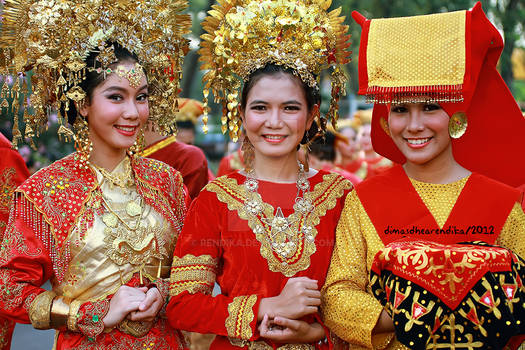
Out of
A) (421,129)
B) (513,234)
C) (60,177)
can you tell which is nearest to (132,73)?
(60,177)

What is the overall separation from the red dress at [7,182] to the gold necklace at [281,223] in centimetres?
131

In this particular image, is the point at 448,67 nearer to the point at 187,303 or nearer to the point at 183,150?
the point at 187,303

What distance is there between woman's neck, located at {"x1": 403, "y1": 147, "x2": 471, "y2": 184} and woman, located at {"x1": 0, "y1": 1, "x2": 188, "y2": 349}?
122cm

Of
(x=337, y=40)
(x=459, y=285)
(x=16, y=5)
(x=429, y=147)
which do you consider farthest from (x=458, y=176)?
(x=16, y=5)

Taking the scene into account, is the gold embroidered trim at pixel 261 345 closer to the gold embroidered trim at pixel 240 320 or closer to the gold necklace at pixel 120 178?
the gold embroidered trim at pixel 240 320

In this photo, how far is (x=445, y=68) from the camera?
8.48ft

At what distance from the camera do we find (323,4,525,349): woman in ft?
7.79

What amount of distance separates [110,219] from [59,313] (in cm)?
47

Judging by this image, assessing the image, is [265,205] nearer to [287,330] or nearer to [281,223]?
[281,223]

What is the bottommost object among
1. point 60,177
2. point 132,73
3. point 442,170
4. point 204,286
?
point 204,286

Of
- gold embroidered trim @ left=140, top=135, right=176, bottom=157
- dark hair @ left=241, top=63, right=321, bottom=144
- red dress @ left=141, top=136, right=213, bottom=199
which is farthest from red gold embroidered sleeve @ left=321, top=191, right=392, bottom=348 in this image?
gold embroidered trim @ left=140, top=135, right=176, bottom=157

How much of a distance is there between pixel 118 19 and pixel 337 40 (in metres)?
1.09

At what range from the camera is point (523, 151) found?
9.60 feet

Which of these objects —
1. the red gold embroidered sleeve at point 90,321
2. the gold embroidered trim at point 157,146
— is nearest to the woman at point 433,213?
the red gold embroidered sleeve at point 90,321
